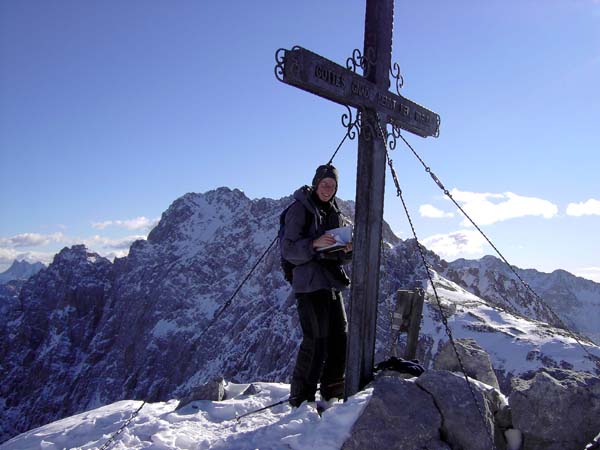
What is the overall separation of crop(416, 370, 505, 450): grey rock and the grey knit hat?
2.84m

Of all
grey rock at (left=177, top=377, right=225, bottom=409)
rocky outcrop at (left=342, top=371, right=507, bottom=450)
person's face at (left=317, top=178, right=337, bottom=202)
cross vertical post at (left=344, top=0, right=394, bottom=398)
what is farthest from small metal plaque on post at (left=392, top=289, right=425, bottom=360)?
grey rock at (left=177, top=377, right=225, bottom=409)

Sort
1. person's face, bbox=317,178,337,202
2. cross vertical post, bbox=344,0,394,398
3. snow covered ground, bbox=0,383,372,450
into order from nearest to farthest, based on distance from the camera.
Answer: snow covered ground, bbox=0,383,372,450 < cross vertical post, bbox=344,0,394,398 < person's face, bbox=317,178,337,202

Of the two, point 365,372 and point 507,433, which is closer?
point 507,433

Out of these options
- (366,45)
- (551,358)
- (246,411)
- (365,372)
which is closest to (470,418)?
(365,372)

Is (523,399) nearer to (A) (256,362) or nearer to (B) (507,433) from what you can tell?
(B) (507,433)

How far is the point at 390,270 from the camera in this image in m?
137

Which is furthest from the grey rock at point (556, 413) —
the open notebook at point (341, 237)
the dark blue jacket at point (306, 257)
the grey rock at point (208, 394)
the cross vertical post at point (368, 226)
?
the grey rock at point (208, 394)

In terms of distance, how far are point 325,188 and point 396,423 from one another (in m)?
3.06

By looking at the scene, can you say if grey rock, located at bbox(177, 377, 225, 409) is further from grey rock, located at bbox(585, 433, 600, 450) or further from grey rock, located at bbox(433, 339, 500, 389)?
grey rock, located at bbox(585, 433, 600, 450)

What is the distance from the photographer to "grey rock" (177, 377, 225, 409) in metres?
8.81

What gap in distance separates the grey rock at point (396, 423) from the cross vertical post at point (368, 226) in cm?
81

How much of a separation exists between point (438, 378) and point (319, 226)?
243cm

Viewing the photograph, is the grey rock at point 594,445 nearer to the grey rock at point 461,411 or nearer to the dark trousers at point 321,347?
the grey rock at point 461,411

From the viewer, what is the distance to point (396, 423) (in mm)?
5184
